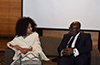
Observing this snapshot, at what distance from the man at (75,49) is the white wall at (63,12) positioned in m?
2.13

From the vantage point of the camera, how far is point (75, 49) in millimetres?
3039

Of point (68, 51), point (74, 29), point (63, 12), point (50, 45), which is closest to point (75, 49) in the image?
point (68, 51)

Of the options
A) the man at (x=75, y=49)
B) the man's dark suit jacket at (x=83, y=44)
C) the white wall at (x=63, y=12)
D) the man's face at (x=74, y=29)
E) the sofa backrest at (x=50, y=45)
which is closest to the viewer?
the man at (x=75, y=49)

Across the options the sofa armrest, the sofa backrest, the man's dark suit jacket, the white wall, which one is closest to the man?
the man's dark suit jacket

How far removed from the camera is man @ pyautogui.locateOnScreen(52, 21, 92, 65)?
2.93m

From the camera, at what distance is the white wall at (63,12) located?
17.1 ft

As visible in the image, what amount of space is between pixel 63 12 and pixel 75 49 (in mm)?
2500

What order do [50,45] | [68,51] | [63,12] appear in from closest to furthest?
[68,51] < [50,45] < [63,12]

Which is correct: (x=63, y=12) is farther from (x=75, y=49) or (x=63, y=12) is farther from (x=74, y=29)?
(x=75, y=49)

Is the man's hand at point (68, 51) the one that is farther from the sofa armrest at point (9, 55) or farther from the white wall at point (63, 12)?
the white wall at point (63, 12)

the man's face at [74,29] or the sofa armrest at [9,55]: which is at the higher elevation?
the man's face at [74,29]

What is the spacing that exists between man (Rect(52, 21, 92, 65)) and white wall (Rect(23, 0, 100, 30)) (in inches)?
83.8

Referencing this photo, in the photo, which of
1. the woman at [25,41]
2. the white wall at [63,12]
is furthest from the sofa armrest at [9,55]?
the white wall at [63,12]

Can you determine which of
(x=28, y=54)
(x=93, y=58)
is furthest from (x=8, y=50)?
(x=93, y=58)
